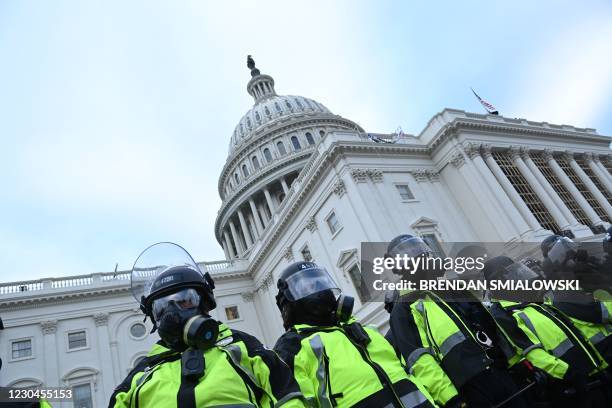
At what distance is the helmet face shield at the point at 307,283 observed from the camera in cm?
386

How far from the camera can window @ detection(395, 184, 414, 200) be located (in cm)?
2578

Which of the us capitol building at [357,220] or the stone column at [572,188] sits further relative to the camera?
the stone column at [572,188]

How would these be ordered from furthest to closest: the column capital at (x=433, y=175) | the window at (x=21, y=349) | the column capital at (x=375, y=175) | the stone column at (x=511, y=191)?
the column capital at (x=433, y=175) < the window at (x=21, y=349) < the column capital at (x=375, y=175) < the stone column at (x=511, y=191)

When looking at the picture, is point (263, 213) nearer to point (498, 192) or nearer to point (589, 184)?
point (498, 192)

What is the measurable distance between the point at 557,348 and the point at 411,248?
5.71 feet

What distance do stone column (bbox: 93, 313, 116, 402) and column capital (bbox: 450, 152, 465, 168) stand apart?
81.5ft

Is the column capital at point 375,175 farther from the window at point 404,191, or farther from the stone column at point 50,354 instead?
the stone column at point 50,354

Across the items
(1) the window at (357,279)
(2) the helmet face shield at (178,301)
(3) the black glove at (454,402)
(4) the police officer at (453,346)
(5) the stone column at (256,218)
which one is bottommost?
(3) the black glove at (454,402)

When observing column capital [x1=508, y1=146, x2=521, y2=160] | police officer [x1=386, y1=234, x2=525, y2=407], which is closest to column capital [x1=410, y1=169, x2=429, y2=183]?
column capital [x1=508, y1=146, x2=521, y2=160]

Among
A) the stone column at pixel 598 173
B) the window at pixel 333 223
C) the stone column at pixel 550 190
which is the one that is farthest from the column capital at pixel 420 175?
the stone column at pixel 598 173

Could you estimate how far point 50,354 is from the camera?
86.7ft

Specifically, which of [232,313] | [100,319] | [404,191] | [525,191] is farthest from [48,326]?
[525,191]

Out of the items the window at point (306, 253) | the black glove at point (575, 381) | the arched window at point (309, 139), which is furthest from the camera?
the arched window at point (309, 139)

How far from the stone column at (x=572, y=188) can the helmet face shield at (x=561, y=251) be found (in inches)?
1075
